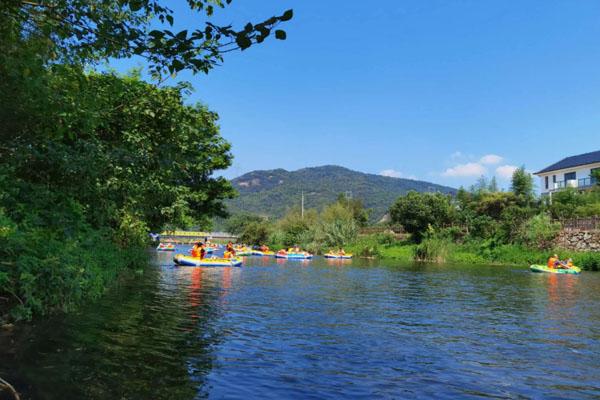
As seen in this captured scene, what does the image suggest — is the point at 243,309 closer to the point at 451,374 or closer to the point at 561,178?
the point at 451,374

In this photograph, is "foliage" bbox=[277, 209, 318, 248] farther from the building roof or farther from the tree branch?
the tree branch

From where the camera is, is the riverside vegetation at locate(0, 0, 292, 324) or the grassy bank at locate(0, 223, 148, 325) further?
the grassy bank at locate(0, 223, 148, 325)

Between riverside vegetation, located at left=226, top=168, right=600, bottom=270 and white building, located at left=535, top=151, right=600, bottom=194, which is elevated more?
white building, located at left=535, top=151, right=600, bottom=194

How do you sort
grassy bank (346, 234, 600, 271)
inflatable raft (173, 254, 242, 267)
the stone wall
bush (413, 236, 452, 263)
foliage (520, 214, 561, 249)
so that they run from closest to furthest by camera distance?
inflatable raft (173, 254, 242, 267) → grassy bank (346, 234, 600, 271) → the stone wall → foliage (520, 214, 561, 249) → bush (413, 236, 452, 263)

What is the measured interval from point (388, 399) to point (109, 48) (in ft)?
18.3

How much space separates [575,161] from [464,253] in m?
27.8

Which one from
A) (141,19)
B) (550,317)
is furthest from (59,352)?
(550,317)

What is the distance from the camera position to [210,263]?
32.3 meters

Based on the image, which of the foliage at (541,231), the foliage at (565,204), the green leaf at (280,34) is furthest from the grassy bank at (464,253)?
the green leaf at (280,34)

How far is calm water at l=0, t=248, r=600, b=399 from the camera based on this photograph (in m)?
6.74

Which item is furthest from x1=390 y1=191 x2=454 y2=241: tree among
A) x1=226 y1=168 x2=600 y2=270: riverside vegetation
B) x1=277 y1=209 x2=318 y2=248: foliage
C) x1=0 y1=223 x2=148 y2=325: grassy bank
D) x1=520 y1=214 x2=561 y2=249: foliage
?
x1=0 y1=223 x2=148 y2=325: grassy bank

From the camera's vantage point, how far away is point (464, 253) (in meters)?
46.3

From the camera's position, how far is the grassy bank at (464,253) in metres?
37.3

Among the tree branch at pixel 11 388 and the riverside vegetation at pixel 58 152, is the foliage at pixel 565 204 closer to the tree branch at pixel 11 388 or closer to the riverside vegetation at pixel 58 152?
the riverside vegetation at pixel 58 152
